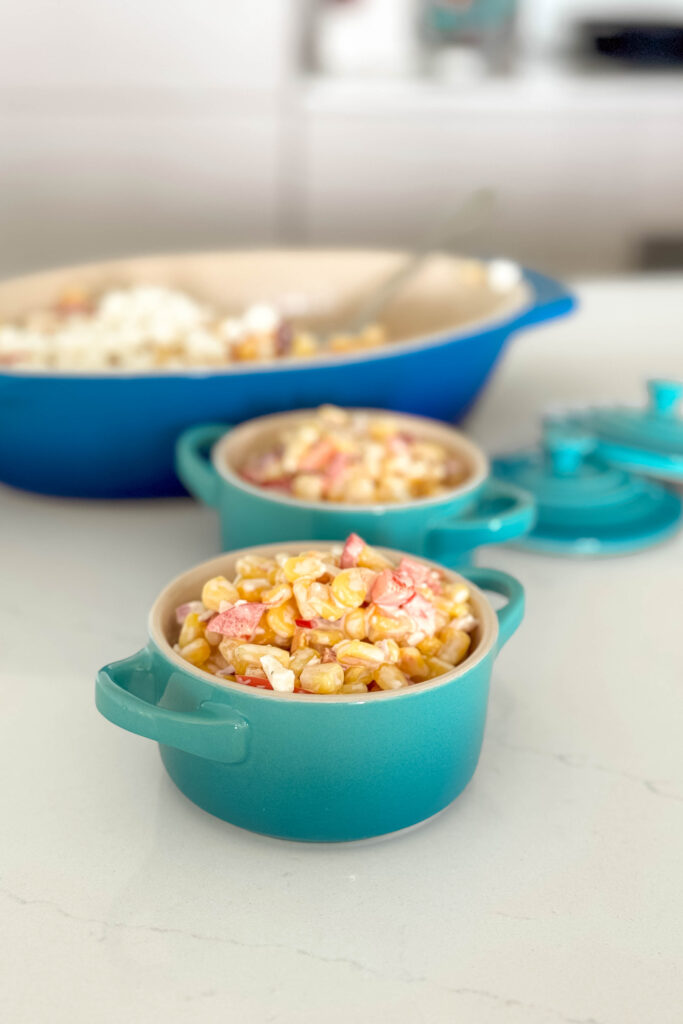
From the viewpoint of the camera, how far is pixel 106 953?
1.74 ft

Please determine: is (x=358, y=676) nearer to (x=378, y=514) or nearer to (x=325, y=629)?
Result: (x=325, y=629)

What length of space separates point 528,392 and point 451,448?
1.48 feet

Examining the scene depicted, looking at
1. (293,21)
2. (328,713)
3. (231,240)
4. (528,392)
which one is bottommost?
(231,240)

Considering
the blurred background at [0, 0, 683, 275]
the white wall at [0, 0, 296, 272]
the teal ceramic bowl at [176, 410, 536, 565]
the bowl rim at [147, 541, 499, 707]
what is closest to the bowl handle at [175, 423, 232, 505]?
the teal ceramic bowl at [176, 410, 536, 565]

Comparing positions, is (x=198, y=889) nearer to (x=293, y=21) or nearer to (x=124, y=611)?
(x=124, y=611)

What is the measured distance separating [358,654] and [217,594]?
0.09 m

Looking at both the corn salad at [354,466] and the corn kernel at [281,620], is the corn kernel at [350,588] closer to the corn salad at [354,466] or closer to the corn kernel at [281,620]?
the corn kernel at [281,620]

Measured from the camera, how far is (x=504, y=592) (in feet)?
2.34

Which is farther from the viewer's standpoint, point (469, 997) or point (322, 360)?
point (322, 360)

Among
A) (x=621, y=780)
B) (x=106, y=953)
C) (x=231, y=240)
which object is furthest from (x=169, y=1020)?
(x=231, y=240)

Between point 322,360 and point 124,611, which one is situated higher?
point 322,360

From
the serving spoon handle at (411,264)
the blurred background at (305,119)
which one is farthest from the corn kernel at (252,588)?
the blurred background at (305,119)

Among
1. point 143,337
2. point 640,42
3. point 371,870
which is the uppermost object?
point 640,42

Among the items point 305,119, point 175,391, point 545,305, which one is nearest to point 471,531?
point 175,391
